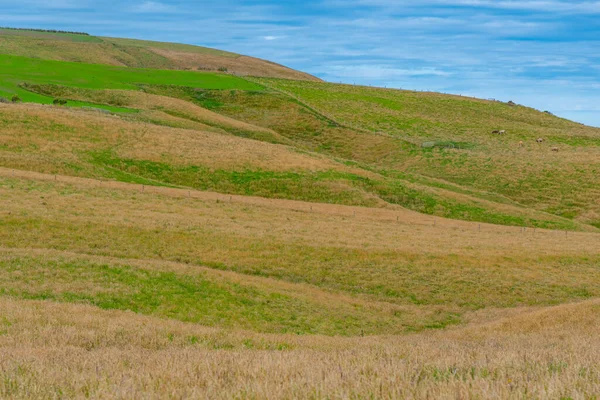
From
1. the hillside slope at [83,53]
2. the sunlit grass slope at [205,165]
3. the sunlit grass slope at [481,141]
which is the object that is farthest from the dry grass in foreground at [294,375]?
the hillside slope at [83,53]

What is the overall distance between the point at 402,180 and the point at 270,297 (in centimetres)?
4324

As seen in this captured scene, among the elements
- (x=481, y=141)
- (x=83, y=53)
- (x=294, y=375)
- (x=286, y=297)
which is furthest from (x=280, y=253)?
(x=83, y=53)

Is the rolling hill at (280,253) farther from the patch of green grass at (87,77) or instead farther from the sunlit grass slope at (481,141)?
the patch of green grass at (87,77)

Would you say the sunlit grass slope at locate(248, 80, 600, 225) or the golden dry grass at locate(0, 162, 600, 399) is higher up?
the sunlit grass slope at locate(248, 80, 600, 225)

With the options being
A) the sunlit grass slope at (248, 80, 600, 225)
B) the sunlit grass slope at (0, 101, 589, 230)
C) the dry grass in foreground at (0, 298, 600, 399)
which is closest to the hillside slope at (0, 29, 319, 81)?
the sunlit grass slope at (248, 80, 600, 225)

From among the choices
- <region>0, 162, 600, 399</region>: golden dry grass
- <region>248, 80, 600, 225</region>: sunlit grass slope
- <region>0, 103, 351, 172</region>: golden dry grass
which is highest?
<region>248, 80, 600, 225</region>: sunlit grass slope

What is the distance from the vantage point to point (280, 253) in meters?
34.5

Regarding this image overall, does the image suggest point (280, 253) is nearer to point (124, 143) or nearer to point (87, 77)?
point (124, 143)

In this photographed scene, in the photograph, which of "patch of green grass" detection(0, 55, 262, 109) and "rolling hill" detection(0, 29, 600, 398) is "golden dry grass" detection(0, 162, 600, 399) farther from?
"patch of green grass" detection(0, 55, 262, 109)

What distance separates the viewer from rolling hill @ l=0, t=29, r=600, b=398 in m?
7.88

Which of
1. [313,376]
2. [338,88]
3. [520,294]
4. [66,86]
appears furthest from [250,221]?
[338,88]

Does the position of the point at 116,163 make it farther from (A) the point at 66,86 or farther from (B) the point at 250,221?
(A) the point at 66,86

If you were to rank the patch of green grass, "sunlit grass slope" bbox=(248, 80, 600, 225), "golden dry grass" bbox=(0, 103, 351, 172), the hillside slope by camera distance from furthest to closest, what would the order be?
the hillside slope < the patch of green grass < "sunlit grass slope" bbox=(248, 80, 600, 225) < "golden dry grass" bbox=(0, 103, 351, 172)

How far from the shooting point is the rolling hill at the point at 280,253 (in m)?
7.88
